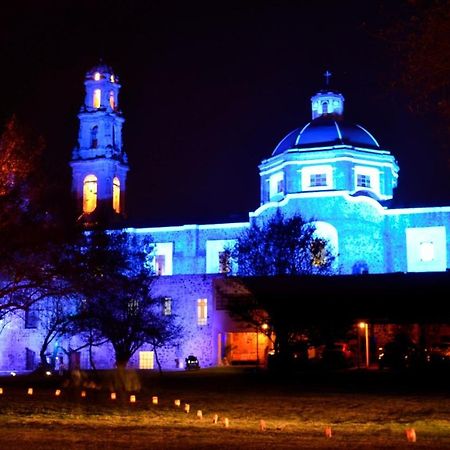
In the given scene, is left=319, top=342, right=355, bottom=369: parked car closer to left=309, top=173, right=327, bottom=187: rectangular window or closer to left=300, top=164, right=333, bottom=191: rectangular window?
left=300, top=164, right=333, bottom=191: rectangular window

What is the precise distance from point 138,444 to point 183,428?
275cm

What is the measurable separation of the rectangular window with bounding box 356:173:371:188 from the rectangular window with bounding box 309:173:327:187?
274cm

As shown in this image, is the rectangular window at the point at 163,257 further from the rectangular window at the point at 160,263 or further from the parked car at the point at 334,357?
the parked car at the point at 334,357

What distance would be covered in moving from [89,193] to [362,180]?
82.7ft

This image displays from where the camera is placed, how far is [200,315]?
55781 millimetres

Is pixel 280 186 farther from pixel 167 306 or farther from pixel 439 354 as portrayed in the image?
pixel 439 354

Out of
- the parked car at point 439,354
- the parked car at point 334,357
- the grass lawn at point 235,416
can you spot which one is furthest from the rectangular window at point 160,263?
the grass lawn at point 235,416

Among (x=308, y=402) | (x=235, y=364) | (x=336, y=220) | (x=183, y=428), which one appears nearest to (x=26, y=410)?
(x=183, y=428)

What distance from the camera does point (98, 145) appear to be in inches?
2901

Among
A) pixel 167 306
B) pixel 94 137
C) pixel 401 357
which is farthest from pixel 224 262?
pixel 401 357

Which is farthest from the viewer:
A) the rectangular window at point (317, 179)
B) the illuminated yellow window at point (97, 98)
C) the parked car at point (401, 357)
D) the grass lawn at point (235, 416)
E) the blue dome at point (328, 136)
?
the illuminated yellow window at point (97, 98)

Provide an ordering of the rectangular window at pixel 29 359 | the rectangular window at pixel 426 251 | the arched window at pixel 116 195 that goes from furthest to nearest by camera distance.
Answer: the arched window at pixel 116 195
the rectangular window at pixel 426 251
the rectangular window at pixel 29 359

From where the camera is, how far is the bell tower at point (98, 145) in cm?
7306

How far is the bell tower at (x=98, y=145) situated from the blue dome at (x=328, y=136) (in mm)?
16066
